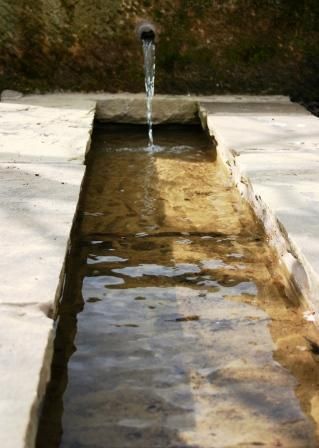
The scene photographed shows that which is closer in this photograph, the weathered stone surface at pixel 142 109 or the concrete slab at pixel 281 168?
the concrete slab at pixel 281 168

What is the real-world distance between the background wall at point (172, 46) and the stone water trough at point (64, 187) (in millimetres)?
198

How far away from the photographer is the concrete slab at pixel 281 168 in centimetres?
258

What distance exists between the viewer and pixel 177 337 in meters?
2.32

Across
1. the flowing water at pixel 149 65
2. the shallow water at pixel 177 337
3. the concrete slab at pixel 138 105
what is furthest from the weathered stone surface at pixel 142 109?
the shallow water at pixel 177 337

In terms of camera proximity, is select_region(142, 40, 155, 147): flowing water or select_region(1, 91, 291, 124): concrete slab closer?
select_region(1, 91, 291, 124): concrete slab

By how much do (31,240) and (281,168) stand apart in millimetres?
1558

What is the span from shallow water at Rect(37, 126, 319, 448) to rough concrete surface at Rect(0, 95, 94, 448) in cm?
18

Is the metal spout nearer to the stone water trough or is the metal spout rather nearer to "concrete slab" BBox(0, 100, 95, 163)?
the stone water trough

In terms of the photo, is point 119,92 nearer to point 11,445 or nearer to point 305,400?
point 305,400

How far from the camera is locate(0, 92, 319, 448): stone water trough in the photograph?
1848 mm

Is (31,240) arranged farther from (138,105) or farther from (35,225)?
(138,105)

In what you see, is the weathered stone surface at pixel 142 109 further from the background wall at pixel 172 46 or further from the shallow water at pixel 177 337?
the shallow water at pixel 177 337

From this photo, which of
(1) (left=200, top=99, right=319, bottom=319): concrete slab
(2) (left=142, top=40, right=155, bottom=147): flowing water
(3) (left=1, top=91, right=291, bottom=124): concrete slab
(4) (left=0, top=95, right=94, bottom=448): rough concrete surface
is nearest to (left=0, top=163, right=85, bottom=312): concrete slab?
(4) (left=0, top=95, right=94, bottom=448): rough concrete surface

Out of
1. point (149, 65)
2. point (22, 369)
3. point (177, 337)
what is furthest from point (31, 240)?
point (149, 65)
